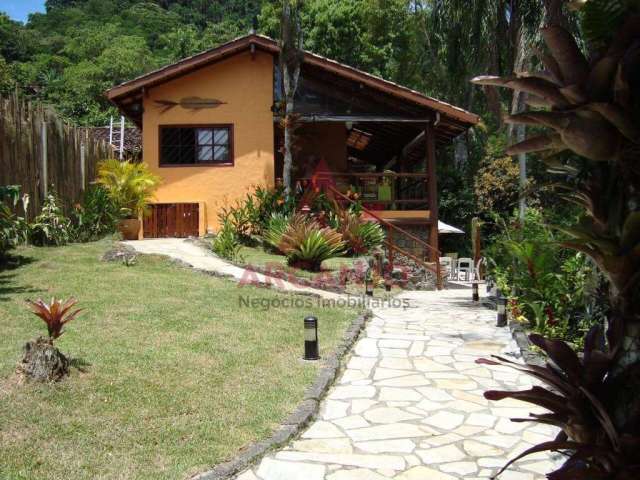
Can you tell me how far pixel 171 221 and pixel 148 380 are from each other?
11714mm

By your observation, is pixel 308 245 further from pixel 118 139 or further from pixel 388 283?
pixel 118 139

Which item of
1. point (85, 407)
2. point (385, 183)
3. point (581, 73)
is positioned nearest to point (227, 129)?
point (385, 183)

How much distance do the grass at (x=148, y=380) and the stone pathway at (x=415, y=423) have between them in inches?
16.5

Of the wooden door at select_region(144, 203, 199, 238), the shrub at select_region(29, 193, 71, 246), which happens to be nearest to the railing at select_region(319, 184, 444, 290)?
the wooden door at select_region(144, 203, 199, 238)

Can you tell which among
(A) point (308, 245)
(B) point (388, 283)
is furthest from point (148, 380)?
(B) point (388, 283)

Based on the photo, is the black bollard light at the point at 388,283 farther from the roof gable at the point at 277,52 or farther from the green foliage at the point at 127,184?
the green foliage at the point at 127,184

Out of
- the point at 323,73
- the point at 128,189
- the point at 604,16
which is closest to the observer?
the point at 604,16

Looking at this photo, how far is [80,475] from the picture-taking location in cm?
357

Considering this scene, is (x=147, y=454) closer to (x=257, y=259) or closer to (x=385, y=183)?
(x=257, y=259)

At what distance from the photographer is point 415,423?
4961 mm

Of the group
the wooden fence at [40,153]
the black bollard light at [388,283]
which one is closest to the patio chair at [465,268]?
the black bollard light at [388,283]

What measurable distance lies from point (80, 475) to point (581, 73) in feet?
11.5

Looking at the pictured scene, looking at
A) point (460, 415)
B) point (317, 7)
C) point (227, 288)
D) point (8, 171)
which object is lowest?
point (460, 415)

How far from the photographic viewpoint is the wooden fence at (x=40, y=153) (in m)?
11.6
